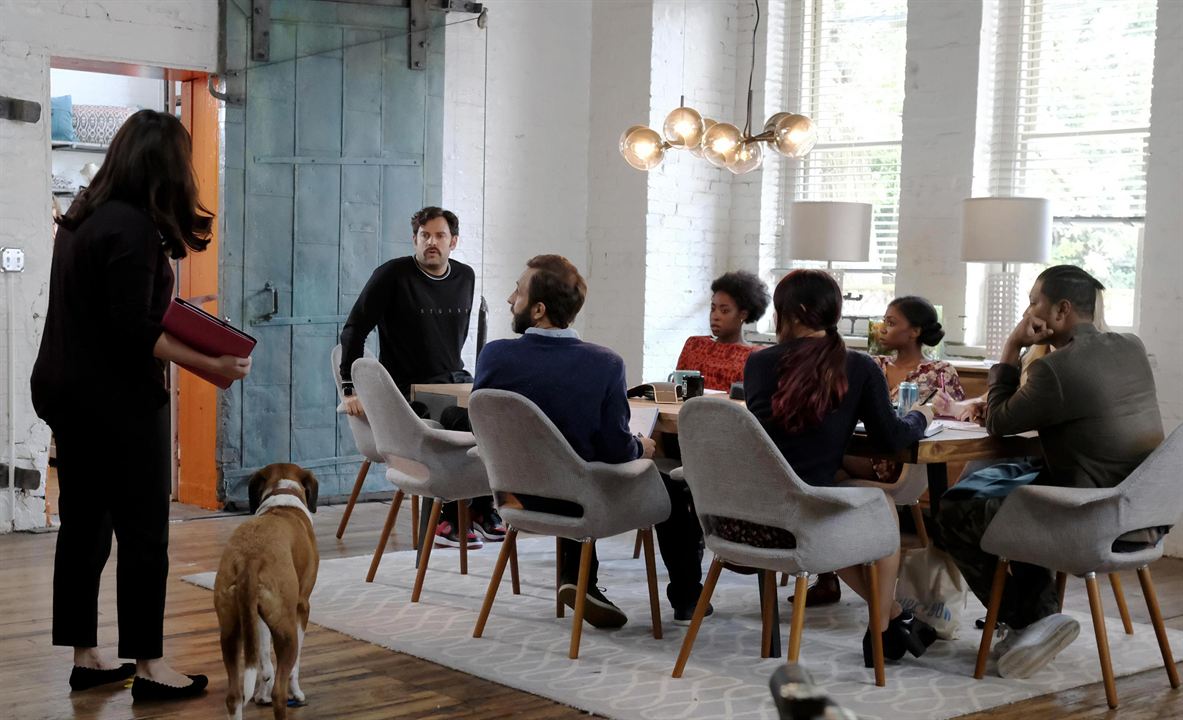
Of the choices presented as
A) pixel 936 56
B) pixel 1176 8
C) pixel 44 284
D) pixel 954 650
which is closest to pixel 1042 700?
pixel 954 650

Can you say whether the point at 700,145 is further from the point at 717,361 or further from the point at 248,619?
the point at 248,619

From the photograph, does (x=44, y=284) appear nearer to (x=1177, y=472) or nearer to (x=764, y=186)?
(x=764, y=186)

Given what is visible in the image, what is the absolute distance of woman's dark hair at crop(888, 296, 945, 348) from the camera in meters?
5.00

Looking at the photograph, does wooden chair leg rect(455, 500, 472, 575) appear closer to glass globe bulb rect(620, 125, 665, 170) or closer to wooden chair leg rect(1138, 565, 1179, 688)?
glass globe bulb rect(620, 125, 665, 170)

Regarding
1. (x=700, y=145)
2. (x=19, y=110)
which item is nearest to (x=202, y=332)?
(x=700, y=145)

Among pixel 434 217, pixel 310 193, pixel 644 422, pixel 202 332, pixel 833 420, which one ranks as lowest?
pixel 644 422

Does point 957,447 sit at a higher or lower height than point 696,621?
higher

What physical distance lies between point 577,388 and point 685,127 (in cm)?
188

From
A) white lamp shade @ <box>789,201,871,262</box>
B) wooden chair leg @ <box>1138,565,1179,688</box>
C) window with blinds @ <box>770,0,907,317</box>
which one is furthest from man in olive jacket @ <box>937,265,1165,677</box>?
window with blinds @ <box>770,0,907,317</box>

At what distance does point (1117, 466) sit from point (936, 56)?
3683 mm

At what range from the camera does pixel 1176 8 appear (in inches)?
239

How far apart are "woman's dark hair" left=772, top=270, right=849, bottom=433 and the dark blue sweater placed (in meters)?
0.56

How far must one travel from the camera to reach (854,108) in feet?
25.7

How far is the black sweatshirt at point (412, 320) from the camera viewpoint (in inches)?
236
